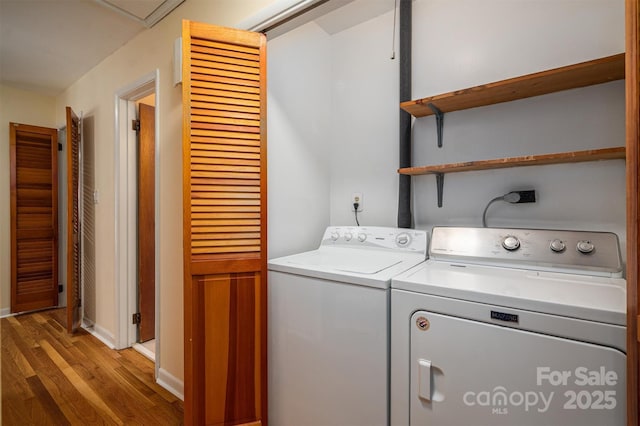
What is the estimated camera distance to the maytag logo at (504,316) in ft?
2.99

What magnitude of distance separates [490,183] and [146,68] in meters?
2.38

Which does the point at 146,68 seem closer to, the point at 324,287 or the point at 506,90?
the point at 324,287

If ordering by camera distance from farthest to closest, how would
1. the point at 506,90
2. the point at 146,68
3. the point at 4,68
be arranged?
the point at 4,68, the point at 146,68, the point at 506,90

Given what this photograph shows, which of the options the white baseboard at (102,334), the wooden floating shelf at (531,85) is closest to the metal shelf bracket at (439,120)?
the wooden floating shelf at (531,85)

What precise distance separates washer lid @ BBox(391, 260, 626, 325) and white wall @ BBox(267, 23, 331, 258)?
2.59 feet

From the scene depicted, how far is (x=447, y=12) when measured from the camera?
169cm

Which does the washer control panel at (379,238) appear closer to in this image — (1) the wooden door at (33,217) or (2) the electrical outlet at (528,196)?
(2) the electrical outlet at (528,196)

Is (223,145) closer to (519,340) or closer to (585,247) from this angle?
(519,340)

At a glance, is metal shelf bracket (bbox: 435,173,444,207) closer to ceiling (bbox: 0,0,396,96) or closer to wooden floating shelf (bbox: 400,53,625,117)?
wooden floating shelf (bbox: 400,53,625,117)

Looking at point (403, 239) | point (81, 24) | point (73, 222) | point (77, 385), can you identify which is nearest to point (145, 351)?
point (77, 385)

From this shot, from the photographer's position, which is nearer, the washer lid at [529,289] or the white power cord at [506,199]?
the washer lid at [529,289]

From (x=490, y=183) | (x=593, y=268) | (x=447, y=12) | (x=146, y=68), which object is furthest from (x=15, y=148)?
Result: (x=593, y=268)

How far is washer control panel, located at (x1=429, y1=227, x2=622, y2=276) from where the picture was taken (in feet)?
3.90

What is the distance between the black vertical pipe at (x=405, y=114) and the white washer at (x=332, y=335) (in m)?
0.19
